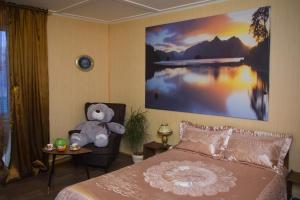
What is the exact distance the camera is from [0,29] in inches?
133

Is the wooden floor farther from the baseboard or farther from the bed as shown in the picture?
the bed

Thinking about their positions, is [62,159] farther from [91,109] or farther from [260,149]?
[260,149]

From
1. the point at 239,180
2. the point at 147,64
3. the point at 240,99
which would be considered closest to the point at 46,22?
the point at 147,64

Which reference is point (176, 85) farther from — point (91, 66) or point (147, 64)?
point (91, 66)

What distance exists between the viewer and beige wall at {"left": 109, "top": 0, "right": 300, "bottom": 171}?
113 inches

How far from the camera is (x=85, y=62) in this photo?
4.45 metres

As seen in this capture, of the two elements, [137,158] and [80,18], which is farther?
[80,18]

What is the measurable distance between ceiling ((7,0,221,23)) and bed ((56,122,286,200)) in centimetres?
206

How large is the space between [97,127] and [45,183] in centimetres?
104

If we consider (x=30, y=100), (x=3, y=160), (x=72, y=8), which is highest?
(x=72, y=8)

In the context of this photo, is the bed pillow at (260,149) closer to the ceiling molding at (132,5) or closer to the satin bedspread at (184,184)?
the satin bedspread at (184,184)

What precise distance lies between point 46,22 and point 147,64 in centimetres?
162

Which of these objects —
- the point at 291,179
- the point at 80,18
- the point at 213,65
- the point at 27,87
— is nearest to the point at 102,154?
the point at 27,87

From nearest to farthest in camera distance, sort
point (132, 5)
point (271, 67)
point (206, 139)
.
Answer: point (271, 67) → point (206, 139) → point (132, 5)
